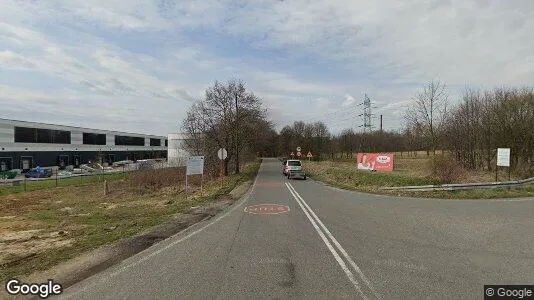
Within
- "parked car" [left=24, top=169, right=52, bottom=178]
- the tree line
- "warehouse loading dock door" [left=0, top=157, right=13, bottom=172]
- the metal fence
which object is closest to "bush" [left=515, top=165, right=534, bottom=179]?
the tree line

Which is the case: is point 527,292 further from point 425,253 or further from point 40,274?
point 40,274

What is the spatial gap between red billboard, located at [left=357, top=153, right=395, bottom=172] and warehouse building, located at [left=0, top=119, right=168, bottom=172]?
57637 mm

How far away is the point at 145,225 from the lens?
1396 centimetres

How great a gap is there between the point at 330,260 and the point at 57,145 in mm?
88311

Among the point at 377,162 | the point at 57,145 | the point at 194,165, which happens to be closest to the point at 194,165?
the point at 194,165

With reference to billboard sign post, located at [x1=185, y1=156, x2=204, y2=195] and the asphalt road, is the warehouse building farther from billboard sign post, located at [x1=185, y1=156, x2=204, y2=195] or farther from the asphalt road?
the asphalt road

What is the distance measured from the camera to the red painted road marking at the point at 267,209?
16.8 metres

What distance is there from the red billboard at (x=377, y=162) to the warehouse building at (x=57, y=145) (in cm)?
5764

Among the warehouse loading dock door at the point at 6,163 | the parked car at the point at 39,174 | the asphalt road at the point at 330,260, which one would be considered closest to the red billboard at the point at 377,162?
the asphalt road at the point at 330,260

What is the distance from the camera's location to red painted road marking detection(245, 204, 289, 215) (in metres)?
16.8

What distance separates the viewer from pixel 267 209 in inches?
705

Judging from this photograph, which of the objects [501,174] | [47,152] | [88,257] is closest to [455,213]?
[88,257]

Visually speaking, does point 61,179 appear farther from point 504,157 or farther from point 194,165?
point 504,157

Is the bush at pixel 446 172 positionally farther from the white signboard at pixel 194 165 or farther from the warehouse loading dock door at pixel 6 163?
the warehouse loading dock door at pixel 6 163
